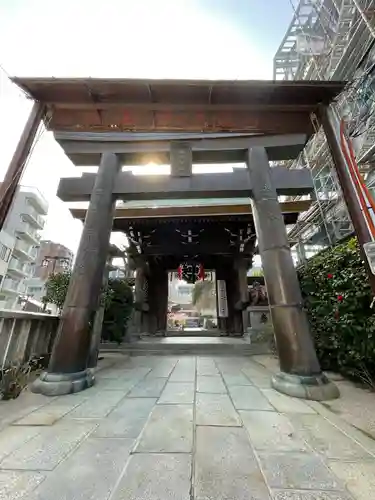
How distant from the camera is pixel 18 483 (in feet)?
4.20

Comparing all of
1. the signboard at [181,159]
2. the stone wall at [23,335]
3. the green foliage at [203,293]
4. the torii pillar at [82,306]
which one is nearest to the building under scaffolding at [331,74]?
the signboard at [181,159]

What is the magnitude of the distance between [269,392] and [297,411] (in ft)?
2.27

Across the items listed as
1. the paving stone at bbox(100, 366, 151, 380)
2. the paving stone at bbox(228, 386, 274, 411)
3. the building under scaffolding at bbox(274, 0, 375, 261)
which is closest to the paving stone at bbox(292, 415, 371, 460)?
the paving stone at bbox(228, 386, 274, 411)

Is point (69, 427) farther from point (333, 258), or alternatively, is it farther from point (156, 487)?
point (333, 258)

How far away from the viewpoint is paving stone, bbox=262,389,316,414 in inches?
96.8

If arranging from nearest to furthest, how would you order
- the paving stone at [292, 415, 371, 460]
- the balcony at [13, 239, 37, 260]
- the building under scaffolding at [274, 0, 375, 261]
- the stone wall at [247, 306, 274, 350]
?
the paving stone at [292, 415, 371, 460]
the stone wall at [247, 306, 274, 350]
the building under scaffolding at [274, 0, 375, 261]
the balcony at [13, 239, 37, 260]

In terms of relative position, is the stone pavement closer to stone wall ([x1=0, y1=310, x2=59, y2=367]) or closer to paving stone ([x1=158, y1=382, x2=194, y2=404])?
paving stone ([x1=158, y1=382, x2=194, y2=404])

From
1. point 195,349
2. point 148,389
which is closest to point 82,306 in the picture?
point 148,389

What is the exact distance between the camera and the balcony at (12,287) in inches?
962

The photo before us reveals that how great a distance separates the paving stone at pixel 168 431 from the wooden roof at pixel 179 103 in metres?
4.65

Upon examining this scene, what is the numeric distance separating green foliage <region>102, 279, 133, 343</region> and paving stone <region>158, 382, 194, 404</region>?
372cm

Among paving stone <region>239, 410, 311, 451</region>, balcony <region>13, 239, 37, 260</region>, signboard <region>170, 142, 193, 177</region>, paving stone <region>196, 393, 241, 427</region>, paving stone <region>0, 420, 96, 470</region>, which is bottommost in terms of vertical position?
paving stone <region>239, 410, 311, 451</region>

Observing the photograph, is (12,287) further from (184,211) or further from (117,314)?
(184,211)

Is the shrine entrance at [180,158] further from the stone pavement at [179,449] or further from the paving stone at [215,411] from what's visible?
the paving stone at [215,411]
